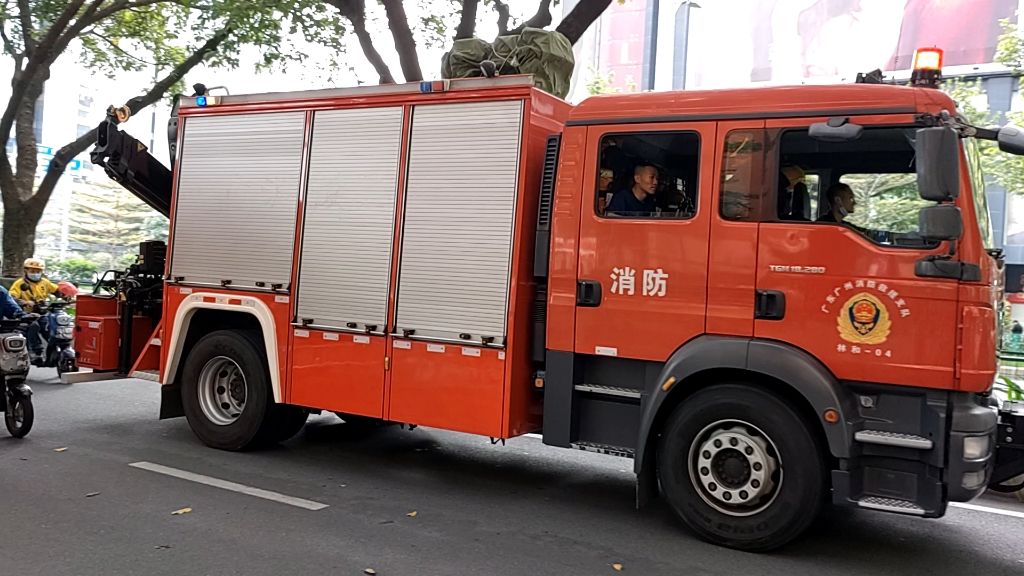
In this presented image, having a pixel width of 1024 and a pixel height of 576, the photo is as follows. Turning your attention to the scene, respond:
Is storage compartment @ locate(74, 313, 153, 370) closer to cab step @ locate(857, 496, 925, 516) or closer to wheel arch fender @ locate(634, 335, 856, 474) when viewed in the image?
wheel arch fender @ locate(634, 335, 856, 474)

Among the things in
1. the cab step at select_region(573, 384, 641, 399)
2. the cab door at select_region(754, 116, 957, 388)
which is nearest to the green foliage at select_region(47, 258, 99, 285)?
the cab step at select_region(573, 384, 641, 399)

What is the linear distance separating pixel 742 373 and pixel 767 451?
48cm

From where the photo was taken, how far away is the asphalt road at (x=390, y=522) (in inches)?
187

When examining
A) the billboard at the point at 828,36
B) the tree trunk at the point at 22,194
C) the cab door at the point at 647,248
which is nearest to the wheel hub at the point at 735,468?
the cab door at the point at 647,248

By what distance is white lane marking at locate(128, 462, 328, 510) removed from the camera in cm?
584

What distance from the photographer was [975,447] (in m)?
4.59

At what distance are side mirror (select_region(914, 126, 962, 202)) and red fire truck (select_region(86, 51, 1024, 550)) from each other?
0.04ft

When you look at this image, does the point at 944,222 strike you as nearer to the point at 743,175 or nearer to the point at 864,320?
the point at 864,320

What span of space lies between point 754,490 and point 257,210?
15.3ft

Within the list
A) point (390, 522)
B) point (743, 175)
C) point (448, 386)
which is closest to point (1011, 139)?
point (743, 175)

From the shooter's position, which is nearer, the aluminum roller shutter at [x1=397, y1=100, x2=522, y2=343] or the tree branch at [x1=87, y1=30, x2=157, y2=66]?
the aluminum roller shutter at [x1=397, y1=100, x2=522, y2=343]

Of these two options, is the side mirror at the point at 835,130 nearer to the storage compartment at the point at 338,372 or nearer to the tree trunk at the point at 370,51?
the storage compartment at the point at 338,372

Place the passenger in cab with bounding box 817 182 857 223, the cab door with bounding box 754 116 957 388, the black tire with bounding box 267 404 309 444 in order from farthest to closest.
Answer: the black tire with bounding box 267 404 309 444, the passenger in cab with bounding box 817 182 857 223, the cab door with bounding box 754 116 957 388

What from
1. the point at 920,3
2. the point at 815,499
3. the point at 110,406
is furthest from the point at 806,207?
the point at 920,3
